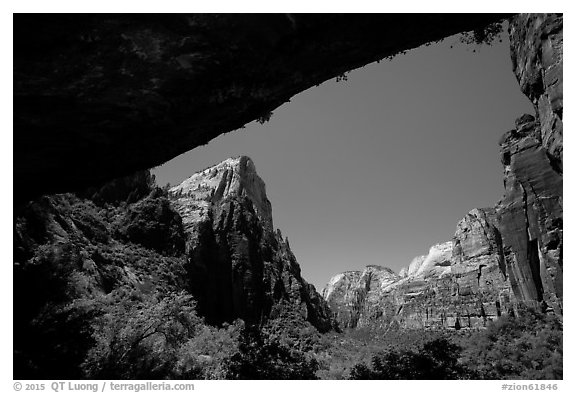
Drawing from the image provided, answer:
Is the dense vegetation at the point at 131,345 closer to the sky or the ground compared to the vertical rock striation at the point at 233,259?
closer to the ground

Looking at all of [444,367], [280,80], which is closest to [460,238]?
[444,367]

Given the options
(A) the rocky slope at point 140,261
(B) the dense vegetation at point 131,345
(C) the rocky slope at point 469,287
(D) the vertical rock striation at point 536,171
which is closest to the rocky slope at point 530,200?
(D) the vertical rock striation at point 536,171

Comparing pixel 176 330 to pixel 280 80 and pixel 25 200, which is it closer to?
pixel 25 200

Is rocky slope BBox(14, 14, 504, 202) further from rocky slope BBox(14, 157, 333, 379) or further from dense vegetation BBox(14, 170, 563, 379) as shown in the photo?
rocky slope BBox(14, 157, 333, 379)

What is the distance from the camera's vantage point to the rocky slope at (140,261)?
14.9 metres

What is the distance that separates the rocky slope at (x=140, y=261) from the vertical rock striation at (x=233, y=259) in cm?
28

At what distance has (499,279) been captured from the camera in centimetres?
14212

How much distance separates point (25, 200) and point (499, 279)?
172342 millimetres

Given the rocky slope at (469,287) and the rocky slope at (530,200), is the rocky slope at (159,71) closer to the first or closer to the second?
the rocky slope at (530,200)

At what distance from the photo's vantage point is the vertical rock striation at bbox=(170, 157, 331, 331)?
75438 millimetres

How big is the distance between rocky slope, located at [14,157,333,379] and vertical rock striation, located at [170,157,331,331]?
28 cm

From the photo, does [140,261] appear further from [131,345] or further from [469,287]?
[469,287]

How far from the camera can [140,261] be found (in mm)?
60438

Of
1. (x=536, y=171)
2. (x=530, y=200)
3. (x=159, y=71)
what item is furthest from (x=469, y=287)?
(x=159, y=71)
